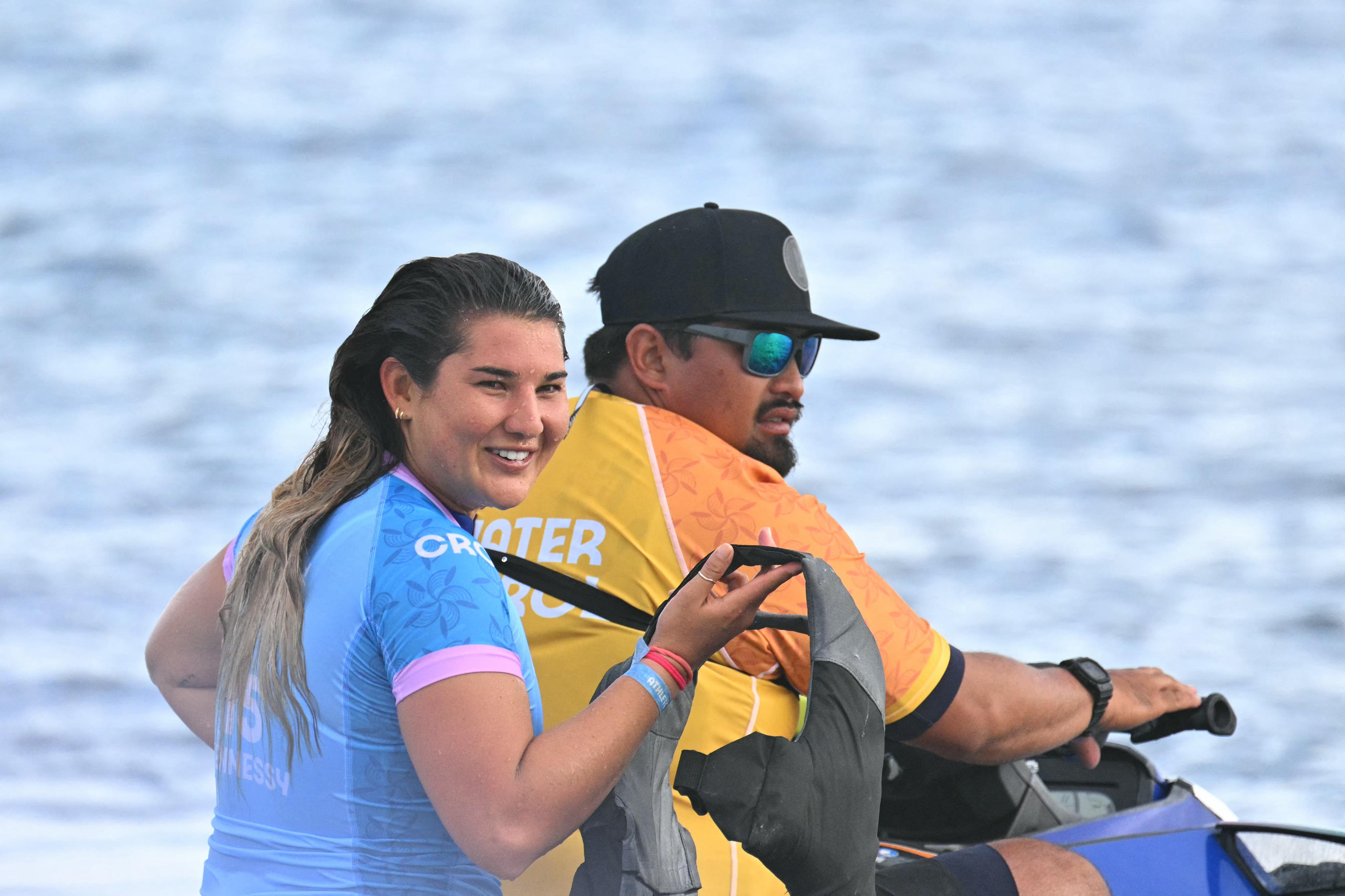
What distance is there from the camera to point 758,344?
2457mm

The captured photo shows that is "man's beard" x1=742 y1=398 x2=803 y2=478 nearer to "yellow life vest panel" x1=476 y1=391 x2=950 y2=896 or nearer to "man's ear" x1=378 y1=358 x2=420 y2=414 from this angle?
"yellow life vest panel" x1=476 y1=391 x2=950 y2=896

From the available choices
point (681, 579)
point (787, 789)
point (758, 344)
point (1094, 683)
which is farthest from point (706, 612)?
point (1094, 683)

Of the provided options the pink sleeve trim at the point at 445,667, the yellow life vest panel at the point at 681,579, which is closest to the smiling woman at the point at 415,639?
the pink sleeve trim at the point at 445,667

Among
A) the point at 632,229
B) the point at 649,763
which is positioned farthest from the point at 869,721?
the point at 632,229

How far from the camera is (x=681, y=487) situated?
2170 millimetres

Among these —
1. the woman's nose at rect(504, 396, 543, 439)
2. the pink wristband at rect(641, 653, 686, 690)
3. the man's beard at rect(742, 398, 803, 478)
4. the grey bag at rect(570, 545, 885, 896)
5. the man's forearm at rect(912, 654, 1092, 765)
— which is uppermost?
the man's beard at rect(742, 398, 803, 478)

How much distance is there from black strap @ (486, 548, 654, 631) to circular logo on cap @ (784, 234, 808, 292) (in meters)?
0.70

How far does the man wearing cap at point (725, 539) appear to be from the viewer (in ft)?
6.85

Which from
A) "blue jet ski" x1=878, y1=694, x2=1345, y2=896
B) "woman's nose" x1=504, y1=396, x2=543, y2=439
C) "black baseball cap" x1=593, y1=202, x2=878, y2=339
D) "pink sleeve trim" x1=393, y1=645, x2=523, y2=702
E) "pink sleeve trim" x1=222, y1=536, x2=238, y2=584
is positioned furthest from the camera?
"black baseball cap" x1=593, y1=202, x2=878, y2=339

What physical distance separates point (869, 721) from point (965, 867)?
0.57 metres

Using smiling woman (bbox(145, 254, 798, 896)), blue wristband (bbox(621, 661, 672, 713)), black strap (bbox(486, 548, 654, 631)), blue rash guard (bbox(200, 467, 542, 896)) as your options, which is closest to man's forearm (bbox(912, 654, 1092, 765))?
black strap (bbox(486, 548, 654, 631))

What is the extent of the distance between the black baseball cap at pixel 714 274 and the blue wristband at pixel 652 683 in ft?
3.09

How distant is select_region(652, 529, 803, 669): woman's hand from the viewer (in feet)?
5.48

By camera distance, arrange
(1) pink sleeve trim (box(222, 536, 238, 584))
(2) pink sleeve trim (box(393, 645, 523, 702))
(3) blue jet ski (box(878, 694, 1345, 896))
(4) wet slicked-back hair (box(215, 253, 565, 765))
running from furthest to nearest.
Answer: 1. (3) blue jet ski (box(878, 694, 1345, 896))
2. (1) pink sleeve trim (box(222, 536, 238, 584))
3. (4) wet slicked-back hair (box(215, 253, 565, 765))
4. (2) pink sleeve trim (box(393, 645, 523, 702))
